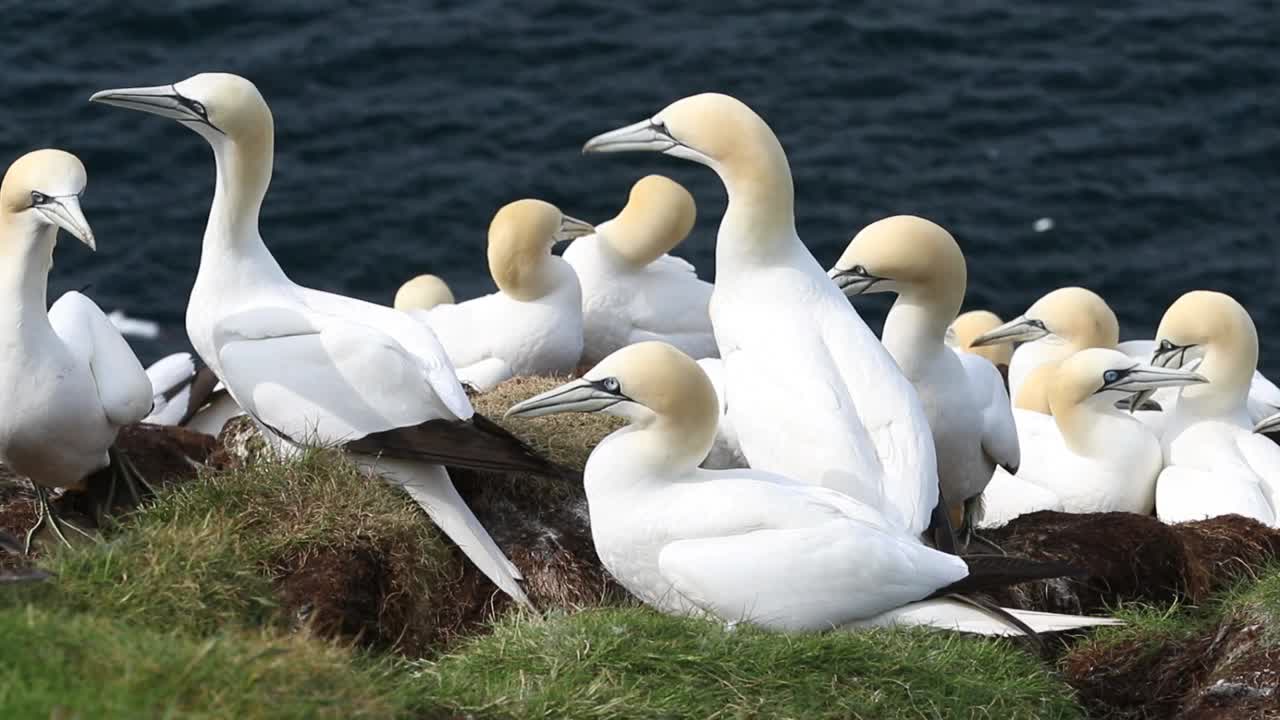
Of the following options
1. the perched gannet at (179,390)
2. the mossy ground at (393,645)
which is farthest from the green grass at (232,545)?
the perched gannet at (179,390)

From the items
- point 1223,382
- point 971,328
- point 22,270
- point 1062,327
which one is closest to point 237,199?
point 22,270

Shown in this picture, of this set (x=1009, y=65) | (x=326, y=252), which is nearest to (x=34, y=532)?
(x=326, y=252)

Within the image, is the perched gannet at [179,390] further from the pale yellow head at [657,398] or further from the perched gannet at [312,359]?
the pale yellow head at [657,398]

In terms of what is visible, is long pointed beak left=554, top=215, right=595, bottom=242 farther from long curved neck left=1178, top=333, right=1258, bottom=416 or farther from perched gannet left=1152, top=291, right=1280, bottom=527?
long curved neck left=1178, top=333, right=1258, bottom=416

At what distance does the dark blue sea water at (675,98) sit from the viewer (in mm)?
15016

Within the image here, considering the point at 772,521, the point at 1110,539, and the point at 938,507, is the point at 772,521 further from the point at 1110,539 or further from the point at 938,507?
the point at 1110,539

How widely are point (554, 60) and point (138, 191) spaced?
3.92 meters

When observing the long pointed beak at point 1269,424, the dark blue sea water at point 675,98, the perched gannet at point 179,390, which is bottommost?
the dark blue sea water at point 675,98

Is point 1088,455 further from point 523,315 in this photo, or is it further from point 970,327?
point 970,327

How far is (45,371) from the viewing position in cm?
684

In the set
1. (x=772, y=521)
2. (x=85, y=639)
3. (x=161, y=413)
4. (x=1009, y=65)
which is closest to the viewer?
(x=85, y=639)

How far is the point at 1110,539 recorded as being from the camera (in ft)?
22.9

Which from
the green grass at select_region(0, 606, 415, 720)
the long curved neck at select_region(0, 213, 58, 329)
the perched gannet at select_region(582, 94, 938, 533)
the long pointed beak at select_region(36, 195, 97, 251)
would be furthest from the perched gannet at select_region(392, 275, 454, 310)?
the green grass at select_region(0, 606, 415, 720)

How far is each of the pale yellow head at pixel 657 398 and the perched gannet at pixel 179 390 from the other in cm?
412
